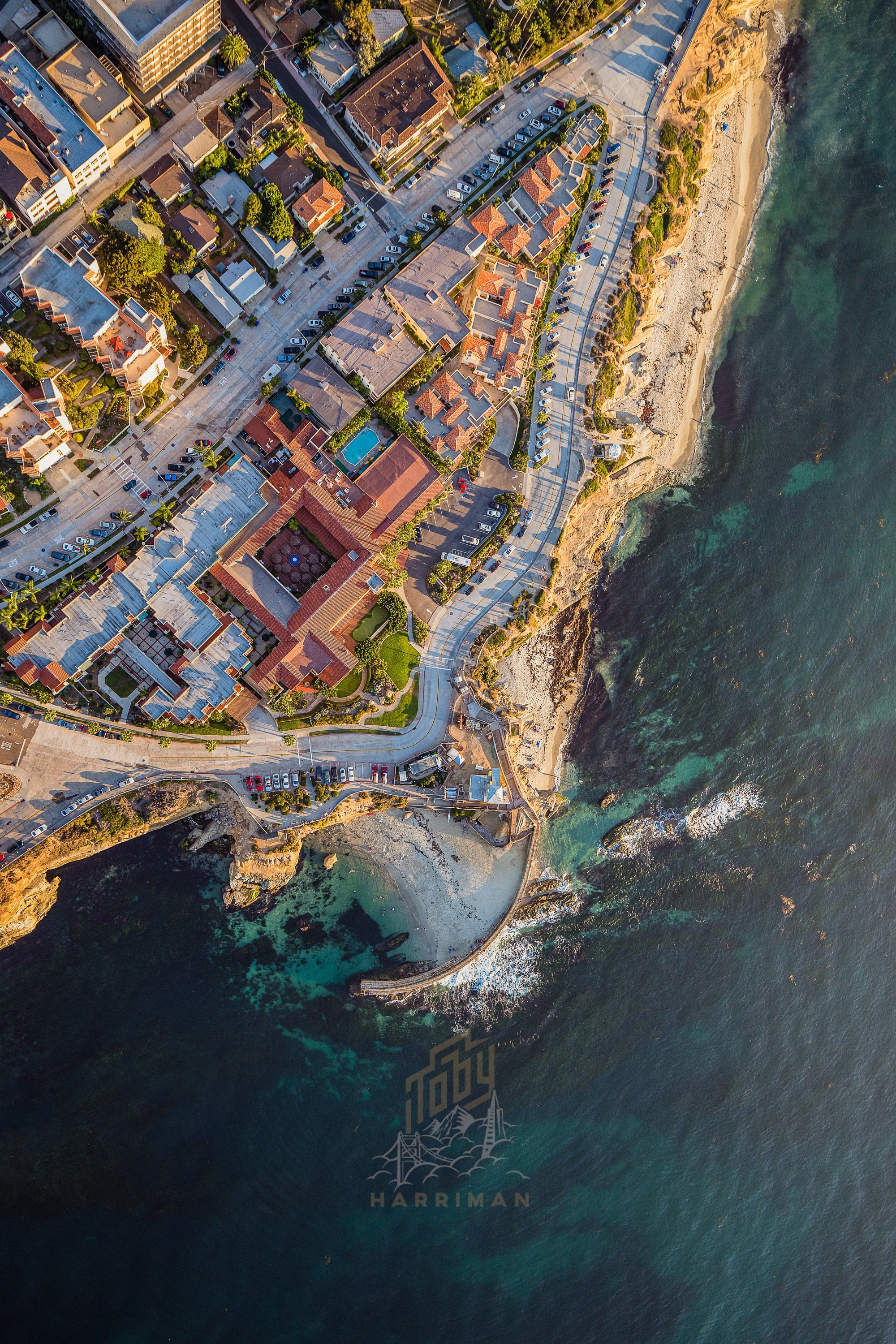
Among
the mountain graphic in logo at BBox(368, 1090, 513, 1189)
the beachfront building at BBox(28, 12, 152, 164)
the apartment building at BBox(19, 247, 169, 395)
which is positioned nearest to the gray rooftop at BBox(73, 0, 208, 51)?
the beachfront building at BBox(28, 12, 152, 164)

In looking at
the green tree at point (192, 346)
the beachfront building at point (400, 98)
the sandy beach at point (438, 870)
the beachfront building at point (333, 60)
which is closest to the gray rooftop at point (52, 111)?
A: the green tree at point (192, 346)

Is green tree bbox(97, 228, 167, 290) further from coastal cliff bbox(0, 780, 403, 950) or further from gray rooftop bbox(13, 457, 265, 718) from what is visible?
coastal cliff bbox(0, 780, 403, 950)

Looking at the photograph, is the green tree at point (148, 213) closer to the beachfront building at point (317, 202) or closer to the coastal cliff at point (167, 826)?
the beachfront building at point (317, 202)

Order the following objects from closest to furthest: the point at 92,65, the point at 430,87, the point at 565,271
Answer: the point at 92,65 → the point at 430,87 → the point at 565,271

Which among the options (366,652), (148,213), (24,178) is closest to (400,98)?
(148,213)

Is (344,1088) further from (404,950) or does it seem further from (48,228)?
(48,228)

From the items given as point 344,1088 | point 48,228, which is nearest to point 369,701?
point 344,1088
